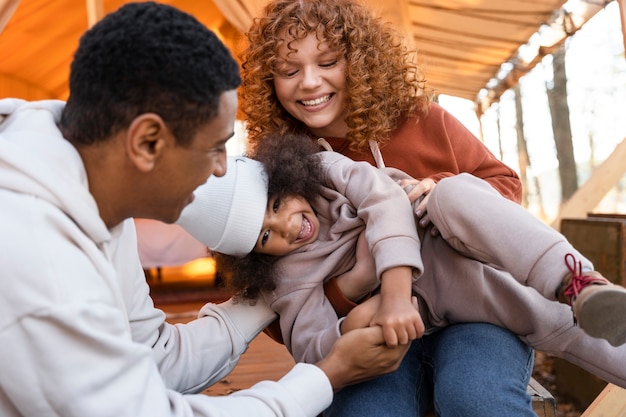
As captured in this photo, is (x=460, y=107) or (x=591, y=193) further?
(x=460, y=107)

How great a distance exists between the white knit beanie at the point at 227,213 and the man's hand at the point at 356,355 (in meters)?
0.32

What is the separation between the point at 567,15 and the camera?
20.9 ft

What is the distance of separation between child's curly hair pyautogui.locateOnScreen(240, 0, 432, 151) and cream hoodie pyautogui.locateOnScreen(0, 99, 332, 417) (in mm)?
838

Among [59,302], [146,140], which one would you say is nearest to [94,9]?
[146,140]

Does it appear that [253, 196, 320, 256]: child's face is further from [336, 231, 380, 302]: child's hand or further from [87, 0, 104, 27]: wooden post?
[87, 0, 104, 27]: wooden post

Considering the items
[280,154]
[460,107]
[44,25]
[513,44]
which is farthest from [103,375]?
[460,107]

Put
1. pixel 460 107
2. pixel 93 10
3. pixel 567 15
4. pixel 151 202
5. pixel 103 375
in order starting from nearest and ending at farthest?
1. pixel 103 375
2. pixel 151 202
3. pixel 93 10
4. pixel 567 15
5. pixel 460 107

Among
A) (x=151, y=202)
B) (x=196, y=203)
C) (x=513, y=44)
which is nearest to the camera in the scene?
(x=151, y=202)

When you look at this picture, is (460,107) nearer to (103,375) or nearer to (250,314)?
(250,314)

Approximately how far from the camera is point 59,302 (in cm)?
94

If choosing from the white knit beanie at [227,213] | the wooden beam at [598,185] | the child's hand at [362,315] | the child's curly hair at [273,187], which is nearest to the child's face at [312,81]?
the child's curly hair at [273,187]

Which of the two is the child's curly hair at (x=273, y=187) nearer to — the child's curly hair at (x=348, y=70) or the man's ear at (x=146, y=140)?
the child's curly hair at (x=348, y=70)

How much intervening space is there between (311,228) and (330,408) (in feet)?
1.31

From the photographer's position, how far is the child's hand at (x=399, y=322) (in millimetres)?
1307
